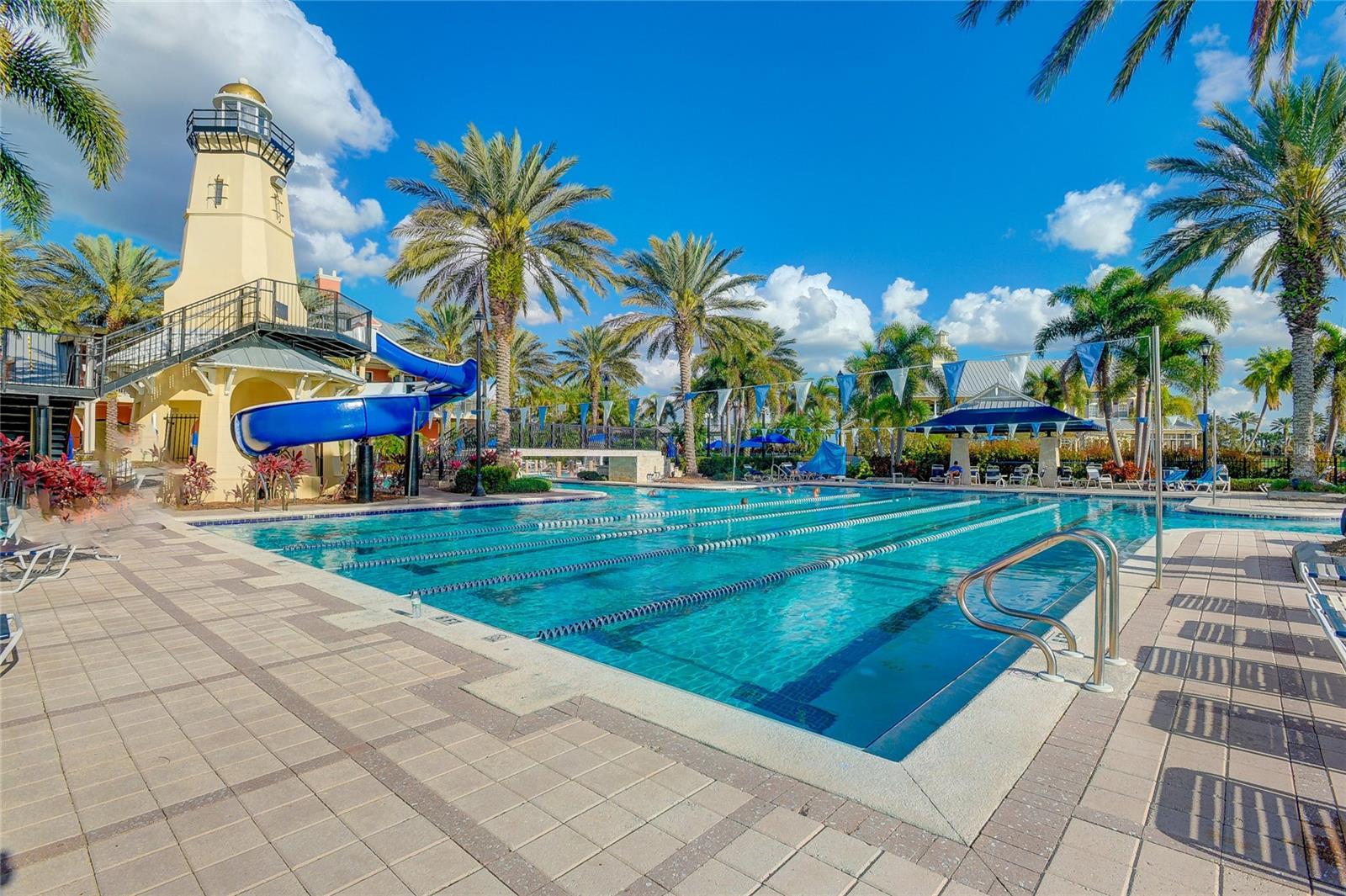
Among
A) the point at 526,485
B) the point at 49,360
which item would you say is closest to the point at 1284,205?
the point at 526,485

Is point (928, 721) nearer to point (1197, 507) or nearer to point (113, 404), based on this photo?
point (1197, 507)

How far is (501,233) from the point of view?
1964cm

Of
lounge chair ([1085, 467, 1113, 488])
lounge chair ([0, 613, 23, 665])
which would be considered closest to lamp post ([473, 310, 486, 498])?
lounge chair ([0, 613, 23, 665])

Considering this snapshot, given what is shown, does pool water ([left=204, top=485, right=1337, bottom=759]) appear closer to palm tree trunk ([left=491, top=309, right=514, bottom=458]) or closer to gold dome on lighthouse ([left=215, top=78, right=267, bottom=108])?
palm tree trunk ([left=491, top=309, right=514, bottom=458])

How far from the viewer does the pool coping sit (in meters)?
2.64

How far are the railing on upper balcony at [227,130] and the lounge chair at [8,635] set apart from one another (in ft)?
62.2

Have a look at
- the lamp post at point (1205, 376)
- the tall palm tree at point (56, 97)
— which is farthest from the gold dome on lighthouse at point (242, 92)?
the lamp post at point (1205, 376)

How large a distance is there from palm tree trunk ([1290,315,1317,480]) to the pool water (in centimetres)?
527

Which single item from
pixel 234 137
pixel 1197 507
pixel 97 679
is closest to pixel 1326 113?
pixel 1197 507

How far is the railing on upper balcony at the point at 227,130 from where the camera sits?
18.2 m

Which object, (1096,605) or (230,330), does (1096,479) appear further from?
(230,330)

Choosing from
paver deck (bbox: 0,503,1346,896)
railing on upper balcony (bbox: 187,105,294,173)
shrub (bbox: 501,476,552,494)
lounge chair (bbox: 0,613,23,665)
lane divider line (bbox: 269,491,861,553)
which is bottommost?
lane divider line (bbox: 269,491,861,553)

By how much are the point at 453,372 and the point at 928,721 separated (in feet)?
49.9

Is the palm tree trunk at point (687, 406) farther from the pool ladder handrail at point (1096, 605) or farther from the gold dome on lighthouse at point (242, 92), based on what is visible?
the pool ladder handrail at point (1096, 605)
